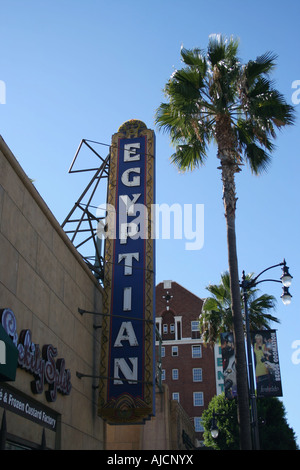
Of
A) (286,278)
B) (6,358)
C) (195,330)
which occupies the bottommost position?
(6,358)

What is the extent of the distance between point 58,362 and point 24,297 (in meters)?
2.43

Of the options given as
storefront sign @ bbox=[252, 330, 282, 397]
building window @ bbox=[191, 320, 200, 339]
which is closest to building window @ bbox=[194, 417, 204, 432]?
building window @ bbox=[191, 320, 200, 339]

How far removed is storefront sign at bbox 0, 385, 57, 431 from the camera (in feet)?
34.5

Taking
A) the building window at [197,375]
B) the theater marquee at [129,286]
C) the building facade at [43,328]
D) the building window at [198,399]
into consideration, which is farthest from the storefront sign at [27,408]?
the building window at [197,375]

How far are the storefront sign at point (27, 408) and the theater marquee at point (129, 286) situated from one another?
3129 mm

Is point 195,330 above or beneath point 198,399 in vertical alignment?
above

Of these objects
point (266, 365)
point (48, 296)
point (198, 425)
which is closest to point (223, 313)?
point (266, 365)

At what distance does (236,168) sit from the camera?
18.2m

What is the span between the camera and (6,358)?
9.10 meters

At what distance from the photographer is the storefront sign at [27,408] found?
10.5 metres

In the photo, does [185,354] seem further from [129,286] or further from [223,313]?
[129,286]

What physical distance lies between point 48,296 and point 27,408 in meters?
2.74

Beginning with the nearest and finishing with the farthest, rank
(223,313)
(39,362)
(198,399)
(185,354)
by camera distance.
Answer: (39,362)
(223,313)
(198,399)
(185,354)
